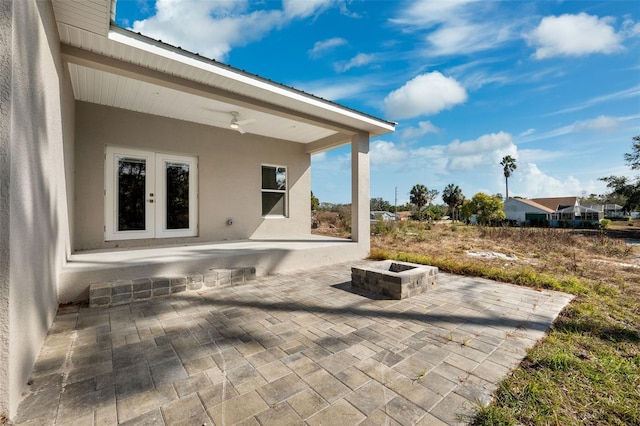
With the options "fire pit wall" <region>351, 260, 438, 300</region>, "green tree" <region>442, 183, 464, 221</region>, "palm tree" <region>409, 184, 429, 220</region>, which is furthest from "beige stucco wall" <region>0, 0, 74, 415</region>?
"green tree" <region>442, 183, 464, 221</region>

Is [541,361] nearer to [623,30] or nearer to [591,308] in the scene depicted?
[591,308]

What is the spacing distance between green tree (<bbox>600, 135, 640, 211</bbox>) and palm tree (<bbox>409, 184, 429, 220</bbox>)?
20.1 metres

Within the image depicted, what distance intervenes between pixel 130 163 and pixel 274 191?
3.39 metres

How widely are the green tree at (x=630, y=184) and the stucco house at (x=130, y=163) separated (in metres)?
23.6

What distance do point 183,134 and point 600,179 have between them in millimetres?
28169

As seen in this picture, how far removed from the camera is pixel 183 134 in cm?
601

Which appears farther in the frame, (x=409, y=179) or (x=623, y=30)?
(x=409, y=179)

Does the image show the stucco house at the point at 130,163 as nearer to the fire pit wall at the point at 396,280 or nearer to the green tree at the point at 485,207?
the fire pit wall at the point at 396,280

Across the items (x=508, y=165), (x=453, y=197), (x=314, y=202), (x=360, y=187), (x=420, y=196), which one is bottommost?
(x=360, y=187)

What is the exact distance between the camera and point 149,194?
5.66 m

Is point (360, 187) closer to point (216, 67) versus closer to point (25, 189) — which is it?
point (216, 67)

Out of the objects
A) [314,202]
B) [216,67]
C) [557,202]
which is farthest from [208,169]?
[557,202]

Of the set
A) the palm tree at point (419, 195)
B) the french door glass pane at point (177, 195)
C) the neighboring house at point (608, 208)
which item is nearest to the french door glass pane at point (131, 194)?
the french door glass pane at point (177, 195)

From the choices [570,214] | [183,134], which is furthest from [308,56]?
[570,214]
